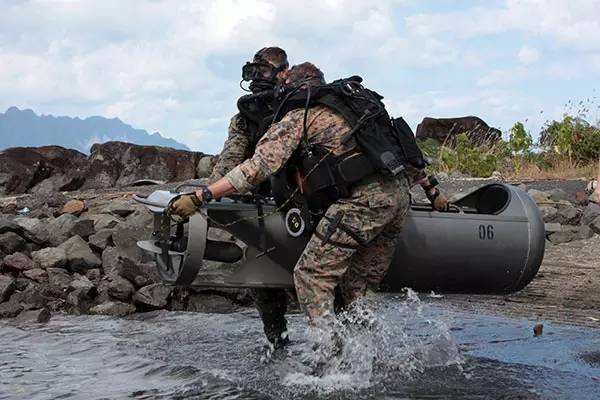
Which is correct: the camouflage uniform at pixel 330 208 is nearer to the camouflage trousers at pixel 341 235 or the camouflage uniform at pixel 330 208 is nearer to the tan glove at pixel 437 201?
the camouflage trousers at pixel 341 235

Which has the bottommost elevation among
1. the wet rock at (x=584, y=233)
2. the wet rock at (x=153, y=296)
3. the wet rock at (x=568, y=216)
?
the wet rock at (x=153, y=296)

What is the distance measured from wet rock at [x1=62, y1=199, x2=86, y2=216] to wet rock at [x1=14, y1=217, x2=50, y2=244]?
1.41 meters

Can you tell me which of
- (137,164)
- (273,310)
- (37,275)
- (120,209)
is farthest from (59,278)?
(137,164)

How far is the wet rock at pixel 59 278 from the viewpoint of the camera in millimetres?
9274

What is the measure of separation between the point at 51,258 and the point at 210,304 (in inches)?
87.2

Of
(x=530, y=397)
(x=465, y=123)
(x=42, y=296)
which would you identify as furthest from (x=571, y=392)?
(x=465, y=123)

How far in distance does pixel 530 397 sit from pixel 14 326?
5.03 m

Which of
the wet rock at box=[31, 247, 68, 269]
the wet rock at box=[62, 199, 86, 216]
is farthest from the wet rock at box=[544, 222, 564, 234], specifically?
the wet rock at box=[62, 199, 86, 216]

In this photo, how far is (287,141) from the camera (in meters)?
5.16

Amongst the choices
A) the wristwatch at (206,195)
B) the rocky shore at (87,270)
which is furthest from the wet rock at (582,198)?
the wristwatch at (206,195)

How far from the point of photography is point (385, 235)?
18.3ft

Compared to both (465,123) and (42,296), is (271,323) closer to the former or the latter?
(42,296)

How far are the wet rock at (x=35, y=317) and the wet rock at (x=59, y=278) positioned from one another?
622mm

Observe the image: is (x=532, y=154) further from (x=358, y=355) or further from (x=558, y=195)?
(x=358, y=355)
